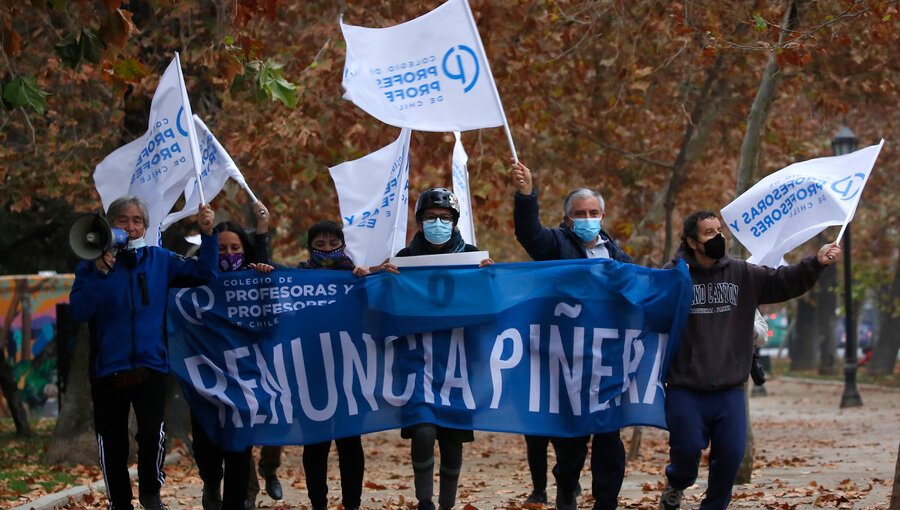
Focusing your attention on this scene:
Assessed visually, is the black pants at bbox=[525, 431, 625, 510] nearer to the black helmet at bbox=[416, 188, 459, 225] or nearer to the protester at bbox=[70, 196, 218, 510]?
the black helmet at bbox=[416, 188, 459, 225]

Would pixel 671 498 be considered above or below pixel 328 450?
below

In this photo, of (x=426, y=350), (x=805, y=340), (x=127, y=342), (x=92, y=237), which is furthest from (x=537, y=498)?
(x=805, y=340)

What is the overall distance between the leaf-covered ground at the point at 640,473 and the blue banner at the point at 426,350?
153cm

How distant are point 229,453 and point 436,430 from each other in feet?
4.21

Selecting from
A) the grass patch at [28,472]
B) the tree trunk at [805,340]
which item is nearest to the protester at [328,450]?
the grass patch at [28,472]

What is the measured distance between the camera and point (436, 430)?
861cm

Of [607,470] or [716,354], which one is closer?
[716,354]

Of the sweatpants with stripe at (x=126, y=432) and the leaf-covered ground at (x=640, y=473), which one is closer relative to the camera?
the sweatpants with stripe at (x=126, y=432)

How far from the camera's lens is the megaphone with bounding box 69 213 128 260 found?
7898 mm

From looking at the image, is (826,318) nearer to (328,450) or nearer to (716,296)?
(328,450)

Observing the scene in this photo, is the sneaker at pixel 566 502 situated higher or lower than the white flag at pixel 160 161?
lower

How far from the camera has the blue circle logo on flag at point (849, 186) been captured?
875 centimetres

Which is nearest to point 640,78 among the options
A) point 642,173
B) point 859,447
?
point 642,173

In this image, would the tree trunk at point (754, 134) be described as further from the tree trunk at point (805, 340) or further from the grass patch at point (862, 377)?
A: the tree trunk at point (805, 340)
